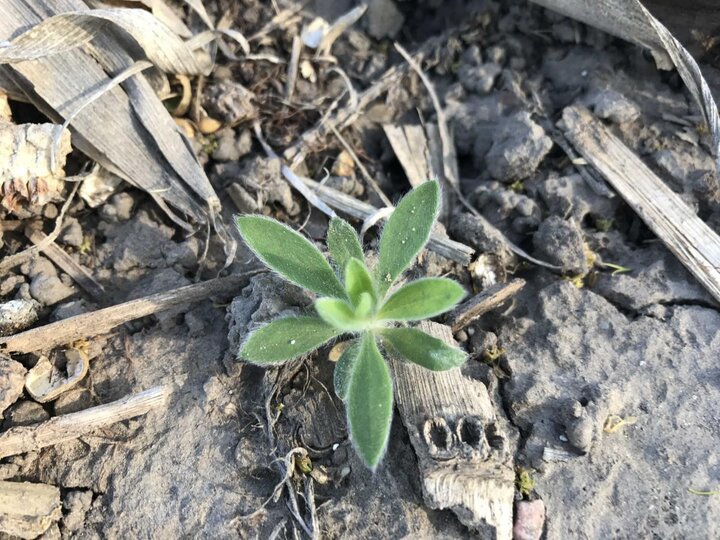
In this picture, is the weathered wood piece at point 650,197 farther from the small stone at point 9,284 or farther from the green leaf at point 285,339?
the small stone at point 9,284

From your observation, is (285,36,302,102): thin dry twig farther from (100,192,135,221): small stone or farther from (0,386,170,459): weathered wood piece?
(0,386,170,459): weathered wood piece

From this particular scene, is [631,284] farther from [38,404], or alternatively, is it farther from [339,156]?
[38,404]

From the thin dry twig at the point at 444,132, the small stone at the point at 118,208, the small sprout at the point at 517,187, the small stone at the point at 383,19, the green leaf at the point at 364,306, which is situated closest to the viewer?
the green leaf at the point at 364,306

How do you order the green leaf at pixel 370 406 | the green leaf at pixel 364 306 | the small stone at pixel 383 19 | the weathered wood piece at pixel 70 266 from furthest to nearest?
the small stone at pixel 383 19, the weathered wood piece at pixel 70 266, the green leaf at pixel 364 306, the green leaf at pixel 370 406

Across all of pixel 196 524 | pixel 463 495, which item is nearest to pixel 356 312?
pixel 463 495

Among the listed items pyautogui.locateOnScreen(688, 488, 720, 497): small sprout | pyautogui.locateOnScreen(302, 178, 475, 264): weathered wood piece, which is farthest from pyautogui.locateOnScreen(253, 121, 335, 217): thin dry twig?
pyautogui.locateOnScreen(688, 488, 720, 497): small sprout

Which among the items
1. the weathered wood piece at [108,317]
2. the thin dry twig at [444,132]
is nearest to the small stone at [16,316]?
the weathered wood piece at [108,317]
